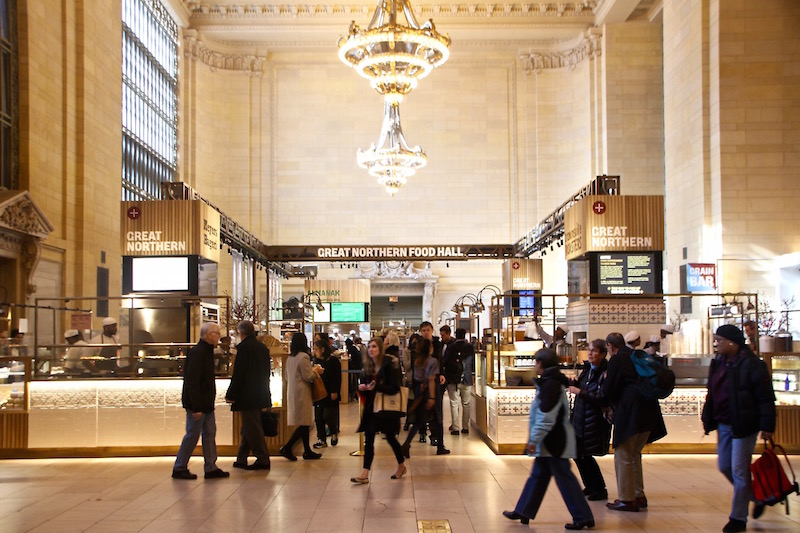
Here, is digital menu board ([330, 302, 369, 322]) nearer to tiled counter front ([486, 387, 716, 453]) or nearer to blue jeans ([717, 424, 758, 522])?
tiled counter front ([486, 387, 716, 453])

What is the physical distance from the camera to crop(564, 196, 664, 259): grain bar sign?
13.3m

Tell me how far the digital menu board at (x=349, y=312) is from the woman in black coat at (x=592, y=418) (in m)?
17.2

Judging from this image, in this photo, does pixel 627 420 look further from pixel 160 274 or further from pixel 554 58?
pixel 554 58

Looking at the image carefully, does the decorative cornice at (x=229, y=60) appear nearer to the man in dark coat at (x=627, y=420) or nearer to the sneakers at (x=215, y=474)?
the sneakers at (x=215, y=474)

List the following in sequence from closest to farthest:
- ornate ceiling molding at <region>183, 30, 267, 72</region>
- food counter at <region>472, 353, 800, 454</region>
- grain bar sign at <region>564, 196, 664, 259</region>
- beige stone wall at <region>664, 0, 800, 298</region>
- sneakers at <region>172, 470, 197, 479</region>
Result: 1. sneakers at <region>172, 470, 197, 479</region>
2. food counter at <region>472, 353, 800, 454</region>
3. grain bar sign at <region>564, 196, 664, 259</region>
4. beige stone wall at <region>664, 0, 800, 298</region>
5. ornate ceiling molding at <region>183, 30, 267, 72</region>

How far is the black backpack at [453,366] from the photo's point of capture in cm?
1102

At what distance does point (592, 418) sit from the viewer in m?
6.74

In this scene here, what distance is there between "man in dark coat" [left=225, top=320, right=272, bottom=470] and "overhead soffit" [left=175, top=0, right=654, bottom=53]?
2127 cm

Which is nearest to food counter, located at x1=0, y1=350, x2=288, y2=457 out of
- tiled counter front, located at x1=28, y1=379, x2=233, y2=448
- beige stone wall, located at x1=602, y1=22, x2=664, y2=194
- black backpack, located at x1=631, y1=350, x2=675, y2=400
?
tiled counter front, located at x1=28, y1=379, x2=233, y2=448

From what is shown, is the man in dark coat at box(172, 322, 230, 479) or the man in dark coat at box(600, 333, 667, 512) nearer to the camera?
the man in dark coat at box(600, 333, 667, 512)

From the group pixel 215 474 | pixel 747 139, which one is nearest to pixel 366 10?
pixel 747 139

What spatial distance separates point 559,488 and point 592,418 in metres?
0.98

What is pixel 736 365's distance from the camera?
5.88m

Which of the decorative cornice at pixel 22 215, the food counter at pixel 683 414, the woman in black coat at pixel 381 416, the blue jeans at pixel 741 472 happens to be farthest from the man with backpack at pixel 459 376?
the decorative cornice at pixel 22 215
